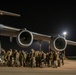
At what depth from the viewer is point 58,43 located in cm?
2144

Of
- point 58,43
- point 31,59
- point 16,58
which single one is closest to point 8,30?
point 58,43

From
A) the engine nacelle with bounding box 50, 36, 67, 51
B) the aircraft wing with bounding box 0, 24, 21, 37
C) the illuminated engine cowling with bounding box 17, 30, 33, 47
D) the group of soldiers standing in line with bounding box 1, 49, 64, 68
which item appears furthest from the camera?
the group of soldiers standing in line with bounding box 1, 49, 64, 68

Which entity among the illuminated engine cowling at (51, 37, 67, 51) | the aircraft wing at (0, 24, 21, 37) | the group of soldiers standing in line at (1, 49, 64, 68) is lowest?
the group of soldiers standing in line at (1, 49, 64, 68)

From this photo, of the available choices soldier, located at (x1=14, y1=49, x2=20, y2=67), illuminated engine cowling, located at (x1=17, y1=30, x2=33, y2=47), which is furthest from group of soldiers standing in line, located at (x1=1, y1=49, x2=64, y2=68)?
illuminated engine cowling, located at (x1=17, y1=30, x2=33, y2=47)

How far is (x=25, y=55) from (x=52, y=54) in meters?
2.42

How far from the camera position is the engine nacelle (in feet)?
69.4

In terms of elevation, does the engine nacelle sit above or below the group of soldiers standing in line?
above

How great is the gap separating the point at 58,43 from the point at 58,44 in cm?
7

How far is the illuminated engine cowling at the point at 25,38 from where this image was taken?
19.8 m

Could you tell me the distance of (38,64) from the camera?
27500mm

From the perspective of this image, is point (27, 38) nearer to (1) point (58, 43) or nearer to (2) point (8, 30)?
(2) point (8, 30)

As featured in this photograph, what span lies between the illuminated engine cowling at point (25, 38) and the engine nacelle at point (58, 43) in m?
1.95

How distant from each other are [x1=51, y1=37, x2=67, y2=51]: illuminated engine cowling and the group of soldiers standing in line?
5.46 m

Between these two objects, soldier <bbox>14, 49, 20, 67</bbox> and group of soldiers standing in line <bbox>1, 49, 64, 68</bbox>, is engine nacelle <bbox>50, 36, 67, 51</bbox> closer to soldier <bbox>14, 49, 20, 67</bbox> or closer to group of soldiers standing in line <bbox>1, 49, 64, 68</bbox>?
group of soldiers standing in line <bbox>1, 49, 64, 68</bbox>
